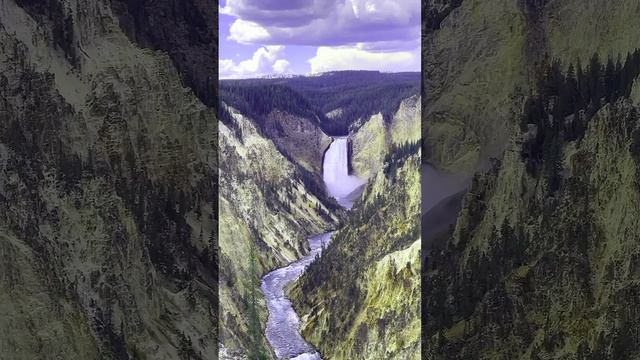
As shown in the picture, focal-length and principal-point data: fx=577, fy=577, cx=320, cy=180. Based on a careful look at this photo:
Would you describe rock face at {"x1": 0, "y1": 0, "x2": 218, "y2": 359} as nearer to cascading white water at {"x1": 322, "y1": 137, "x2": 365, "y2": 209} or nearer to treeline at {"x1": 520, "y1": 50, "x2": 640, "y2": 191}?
cascading white water at {"x1": 322, "y1": 137, "x2": 365, "y2": 209}

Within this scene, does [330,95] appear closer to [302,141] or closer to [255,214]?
[302,141]

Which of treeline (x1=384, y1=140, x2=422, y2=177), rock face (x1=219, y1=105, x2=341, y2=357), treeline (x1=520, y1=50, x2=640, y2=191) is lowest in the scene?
rock face (x1=219, y1=105, x2=341, y2=357)

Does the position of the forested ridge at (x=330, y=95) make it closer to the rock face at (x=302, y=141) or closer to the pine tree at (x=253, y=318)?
the rock face at (x=302, y=141)

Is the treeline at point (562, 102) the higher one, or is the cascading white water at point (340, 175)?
the treeline at point (562, 102)

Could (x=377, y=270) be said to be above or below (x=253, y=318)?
above

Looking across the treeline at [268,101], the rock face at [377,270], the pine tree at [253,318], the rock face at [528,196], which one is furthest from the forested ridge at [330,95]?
the pine tree at [253,318]

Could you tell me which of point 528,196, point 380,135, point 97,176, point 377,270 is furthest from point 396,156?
point 97,176

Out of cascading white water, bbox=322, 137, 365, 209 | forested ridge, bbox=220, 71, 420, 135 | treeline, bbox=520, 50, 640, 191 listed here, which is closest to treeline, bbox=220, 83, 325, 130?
forested ridge, bbox=220, 71, 420, 135
